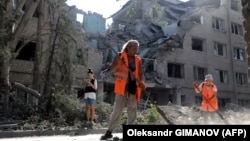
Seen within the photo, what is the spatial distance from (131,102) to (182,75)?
887 inches

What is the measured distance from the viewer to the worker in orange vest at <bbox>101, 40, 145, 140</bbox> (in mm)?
5785

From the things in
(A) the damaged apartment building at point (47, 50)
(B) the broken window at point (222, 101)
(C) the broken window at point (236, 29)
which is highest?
(C) the broken window at point (236, 29)

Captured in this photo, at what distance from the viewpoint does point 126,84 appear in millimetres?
5828

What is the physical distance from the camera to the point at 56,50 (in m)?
14.5

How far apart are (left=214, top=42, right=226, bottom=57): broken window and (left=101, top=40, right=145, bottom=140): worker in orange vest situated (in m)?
26.3

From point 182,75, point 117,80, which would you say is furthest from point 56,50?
point 182,75

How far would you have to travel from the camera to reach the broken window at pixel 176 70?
27.4 meters

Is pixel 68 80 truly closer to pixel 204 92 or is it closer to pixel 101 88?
pixel 204 92

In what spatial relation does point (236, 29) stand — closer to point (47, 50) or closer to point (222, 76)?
point (222, 76)

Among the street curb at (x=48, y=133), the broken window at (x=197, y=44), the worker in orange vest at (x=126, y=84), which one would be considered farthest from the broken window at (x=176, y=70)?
the worker in orange vest at (x=126, y=84)

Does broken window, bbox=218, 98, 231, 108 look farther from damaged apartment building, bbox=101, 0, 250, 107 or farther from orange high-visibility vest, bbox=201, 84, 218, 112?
orange high-visibility vest, bbox=201, 84, 218, 112

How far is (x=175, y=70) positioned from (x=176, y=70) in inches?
5.2

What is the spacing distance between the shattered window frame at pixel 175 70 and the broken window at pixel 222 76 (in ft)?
14.2

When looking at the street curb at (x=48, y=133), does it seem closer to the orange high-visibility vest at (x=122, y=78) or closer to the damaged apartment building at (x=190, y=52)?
the orange high-visibility vest at (x=122, y=78)
